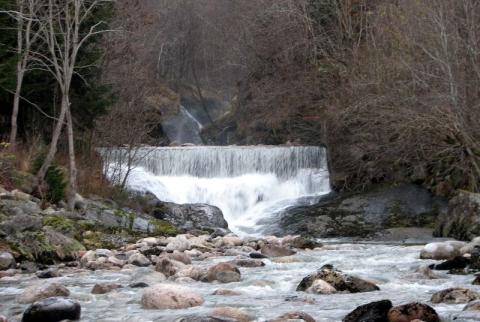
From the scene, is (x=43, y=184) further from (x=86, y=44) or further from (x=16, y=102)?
(x=86, y=44)

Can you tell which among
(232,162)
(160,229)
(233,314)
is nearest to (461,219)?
(160,229)

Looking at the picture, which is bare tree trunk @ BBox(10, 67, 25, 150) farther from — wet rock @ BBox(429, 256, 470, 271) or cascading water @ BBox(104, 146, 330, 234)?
wet rock @ BBox(429, 256, 470, 271)

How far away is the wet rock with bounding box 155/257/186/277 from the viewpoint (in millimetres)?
9773

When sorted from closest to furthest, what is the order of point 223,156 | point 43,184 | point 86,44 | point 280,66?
point 43,184, point 86,44, point 223,156, point 280,66

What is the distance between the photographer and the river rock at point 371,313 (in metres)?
6.32

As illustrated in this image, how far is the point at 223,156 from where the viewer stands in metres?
23.1

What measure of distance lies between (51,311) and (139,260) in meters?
4.28

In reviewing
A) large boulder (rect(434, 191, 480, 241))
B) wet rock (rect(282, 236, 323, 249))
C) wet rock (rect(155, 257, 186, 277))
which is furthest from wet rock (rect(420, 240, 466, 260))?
wet rock (rect(155, 257, 186, 277))

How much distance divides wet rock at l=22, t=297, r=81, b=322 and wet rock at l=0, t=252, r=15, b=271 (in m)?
3.32

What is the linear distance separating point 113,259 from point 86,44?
27.3 feet

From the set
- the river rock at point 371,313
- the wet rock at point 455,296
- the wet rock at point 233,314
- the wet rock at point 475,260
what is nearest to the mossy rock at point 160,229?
the wet rock at point 475,260

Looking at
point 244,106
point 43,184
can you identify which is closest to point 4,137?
point 43,184

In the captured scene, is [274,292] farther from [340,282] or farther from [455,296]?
[455,296]

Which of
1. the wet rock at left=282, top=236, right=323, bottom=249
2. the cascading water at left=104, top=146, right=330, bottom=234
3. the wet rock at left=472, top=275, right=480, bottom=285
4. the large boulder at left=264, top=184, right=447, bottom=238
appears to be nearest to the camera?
the wet rock at left=472, top=275, right=480, bottom=285
